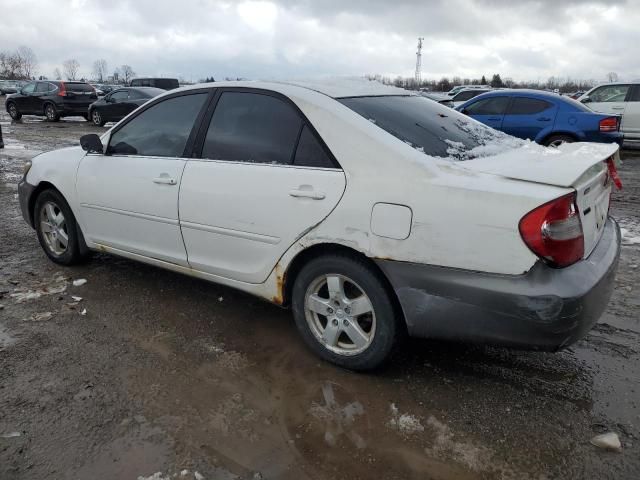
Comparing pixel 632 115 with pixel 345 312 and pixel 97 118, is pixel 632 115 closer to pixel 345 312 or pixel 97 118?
pixel 345 312

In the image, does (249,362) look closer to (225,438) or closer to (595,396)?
(225,438)

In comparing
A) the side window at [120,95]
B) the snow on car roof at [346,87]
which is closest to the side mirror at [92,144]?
the snow on car roof at [346,87]

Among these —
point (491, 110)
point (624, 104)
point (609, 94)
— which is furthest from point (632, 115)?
point (491, 110)

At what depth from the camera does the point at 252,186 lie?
3.21 meters

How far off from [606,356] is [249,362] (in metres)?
2.18

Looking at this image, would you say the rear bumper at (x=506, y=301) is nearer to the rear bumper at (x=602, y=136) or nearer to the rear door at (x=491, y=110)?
the rear bumper at (x=602, y=136)

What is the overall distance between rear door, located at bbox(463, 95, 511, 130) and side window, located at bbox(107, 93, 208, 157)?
802cm

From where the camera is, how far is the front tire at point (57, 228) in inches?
182

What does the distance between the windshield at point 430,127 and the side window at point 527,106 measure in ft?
23.7

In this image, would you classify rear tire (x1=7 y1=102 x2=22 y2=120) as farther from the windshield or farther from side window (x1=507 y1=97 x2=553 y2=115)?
the windshield

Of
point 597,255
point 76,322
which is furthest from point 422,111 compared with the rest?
point 76,322

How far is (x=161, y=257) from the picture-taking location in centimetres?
390

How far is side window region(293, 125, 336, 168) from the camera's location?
2982mm

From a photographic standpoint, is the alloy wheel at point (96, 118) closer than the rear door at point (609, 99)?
No
